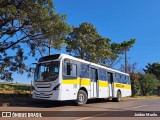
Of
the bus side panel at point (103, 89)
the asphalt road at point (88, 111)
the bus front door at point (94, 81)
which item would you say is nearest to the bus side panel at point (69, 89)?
the asphalt road at point (88, 111)

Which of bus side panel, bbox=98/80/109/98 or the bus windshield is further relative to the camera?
bus side panel, bbox=98/80/109/98

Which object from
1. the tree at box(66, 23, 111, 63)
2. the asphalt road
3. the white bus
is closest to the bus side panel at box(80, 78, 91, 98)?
the white bus

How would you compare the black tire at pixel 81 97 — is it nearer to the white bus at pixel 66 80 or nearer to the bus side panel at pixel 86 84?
the white bus at pixel 66 80

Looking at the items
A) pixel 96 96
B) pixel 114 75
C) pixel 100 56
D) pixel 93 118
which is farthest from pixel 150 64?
pixel 93 118

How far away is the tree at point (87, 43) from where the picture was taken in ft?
105

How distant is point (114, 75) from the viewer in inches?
934

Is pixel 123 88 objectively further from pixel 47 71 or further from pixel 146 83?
pixel 146 83

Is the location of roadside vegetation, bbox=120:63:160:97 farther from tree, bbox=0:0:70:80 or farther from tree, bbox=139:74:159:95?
tree, bbox=0:0:70:80

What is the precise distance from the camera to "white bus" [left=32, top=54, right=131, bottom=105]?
15492mm

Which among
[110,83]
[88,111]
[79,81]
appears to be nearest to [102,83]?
[110,83]

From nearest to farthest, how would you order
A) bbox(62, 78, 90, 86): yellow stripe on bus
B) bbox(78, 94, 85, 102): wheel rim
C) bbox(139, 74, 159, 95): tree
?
bbox(62, 78, 90, 86): yellow stripe on bus < bbox(78, 94, 85, 102): wheel rim < bbox(139, 74, 159, 95): tree

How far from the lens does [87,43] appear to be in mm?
32156

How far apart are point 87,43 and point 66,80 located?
16.6m

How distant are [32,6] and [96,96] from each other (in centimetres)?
778
